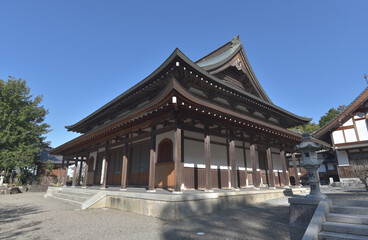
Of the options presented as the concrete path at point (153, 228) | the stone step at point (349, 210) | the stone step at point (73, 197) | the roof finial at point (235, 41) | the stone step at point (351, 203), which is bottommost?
the concrete path at point (153, 228)

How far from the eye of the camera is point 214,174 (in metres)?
9.93

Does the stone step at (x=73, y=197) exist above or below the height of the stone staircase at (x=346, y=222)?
below

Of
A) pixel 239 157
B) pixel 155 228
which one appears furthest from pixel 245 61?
pixel 155 228

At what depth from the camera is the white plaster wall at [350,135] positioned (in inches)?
686

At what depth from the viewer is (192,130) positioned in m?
8.03

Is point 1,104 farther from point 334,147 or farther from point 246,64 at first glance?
point 334,147

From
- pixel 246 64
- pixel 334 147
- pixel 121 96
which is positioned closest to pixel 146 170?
pixel 121 96

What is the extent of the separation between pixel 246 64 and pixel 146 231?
38.8 feet

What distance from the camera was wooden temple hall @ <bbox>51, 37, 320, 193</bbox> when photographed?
7396 mm

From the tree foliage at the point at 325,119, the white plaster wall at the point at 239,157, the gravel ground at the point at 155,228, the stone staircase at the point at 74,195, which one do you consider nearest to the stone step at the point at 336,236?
the gravel ground at the point at 155,228

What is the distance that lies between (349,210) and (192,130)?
5.16 m

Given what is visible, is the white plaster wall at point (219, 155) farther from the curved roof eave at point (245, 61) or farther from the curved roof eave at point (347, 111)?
the curved roof eave at point (347, 111)

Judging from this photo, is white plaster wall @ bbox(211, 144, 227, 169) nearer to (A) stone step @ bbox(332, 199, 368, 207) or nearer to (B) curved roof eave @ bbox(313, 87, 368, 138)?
(A) stone step @ bbox(332, 199, 368, 207)

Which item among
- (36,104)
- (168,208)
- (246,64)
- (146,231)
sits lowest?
(146,231)
